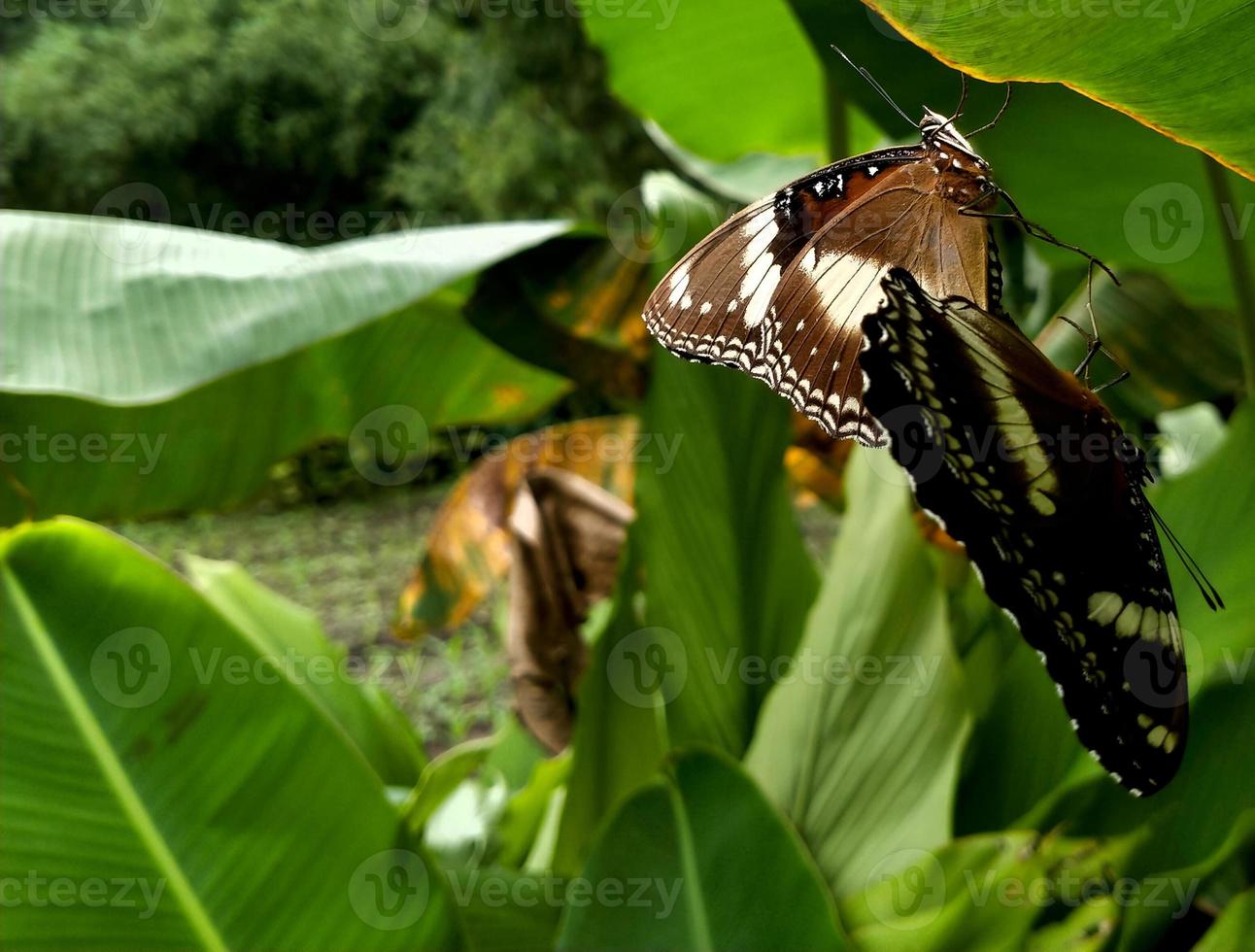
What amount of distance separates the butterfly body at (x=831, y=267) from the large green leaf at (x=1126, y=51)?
3cm

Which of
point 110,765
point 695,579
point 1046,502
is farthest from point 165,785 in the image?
point 1046,502

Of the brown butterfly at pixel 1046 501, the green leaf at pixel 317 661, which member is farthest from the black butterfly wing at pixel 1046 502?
the green leaf at pixel 317 661

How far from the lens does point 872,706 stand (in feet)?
2.77

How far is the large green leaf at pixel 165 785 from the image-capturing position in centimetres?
64

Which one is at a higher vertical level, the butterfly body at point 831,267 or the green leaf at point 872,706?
the butterfly body at point 831,267

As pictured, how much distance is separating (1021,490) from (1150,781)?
0.34ft

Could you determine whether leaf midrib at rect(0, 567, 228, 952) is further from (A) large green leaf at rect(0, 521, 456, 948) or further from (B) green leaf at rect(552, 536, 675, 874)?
(B) green leaf at rect(552, 536, 675, 874)

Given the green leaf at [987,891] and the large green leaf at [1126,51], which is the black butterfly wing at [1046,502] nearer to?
the large green leaf at [1126,51]

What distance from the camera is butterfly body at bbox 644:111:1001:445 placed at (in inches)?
12.9

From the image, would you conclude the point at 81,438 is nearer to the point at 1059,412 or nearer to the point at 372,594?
the point at 1059,412

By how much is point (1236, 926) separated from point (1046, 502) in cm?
42

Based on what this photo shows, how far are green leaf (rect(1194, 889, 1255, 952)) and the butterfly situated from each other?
0.44 m

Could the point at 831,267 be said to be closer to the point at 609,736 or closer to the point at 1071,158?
the point at 1071,158

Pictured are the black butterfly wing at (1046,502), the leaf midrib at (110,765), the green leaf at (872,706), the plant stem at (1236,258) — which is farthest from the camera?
the green leaf at (872,706)
